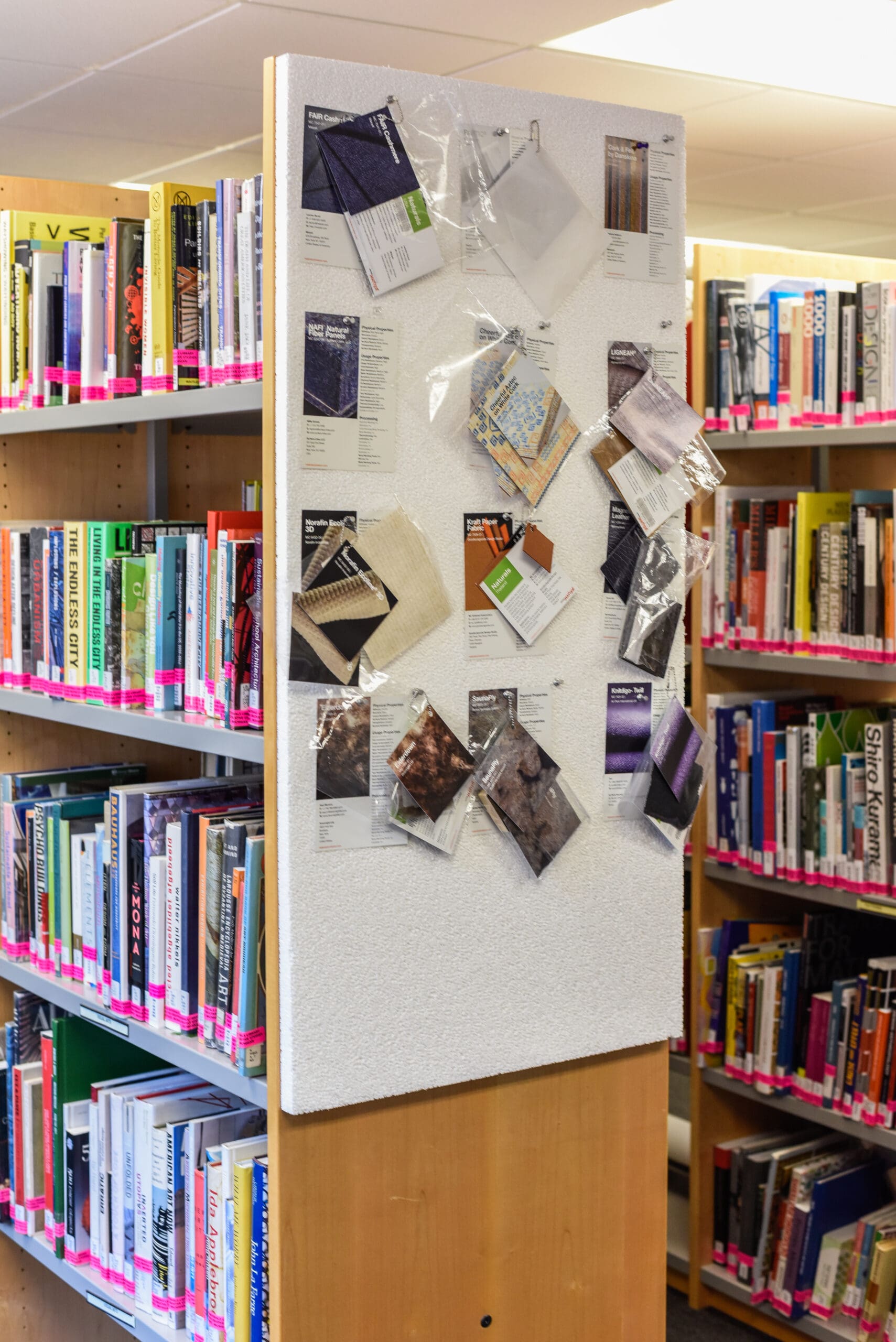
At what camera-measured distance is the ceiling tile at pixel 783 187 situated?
6.21 m

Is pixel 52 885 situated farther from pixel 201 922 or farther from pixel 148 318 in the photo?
pixel 148 318

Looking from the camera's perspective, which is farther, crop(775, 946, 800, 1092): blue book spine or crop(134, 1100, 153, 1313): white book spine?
crop(775, 946, 800, 1092): blue book spine

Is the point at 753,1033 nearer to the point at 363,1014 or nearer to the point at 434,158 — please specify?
the point at 363,1014

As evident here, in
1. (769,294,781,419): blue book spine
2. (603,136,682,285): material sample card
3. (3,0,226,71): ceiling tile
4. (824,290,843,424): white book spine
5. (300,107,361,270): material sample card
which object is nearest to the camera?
(300,107,361,270): material sample card

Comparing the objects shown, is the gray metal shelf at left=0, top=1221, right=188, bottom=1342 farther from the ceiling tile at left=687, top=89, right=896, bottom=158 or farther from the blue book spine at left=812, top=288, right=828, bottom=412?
the ceiling tile at left=687, top=89, right=896, bottom=158

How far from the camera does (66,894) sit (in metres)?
2.16

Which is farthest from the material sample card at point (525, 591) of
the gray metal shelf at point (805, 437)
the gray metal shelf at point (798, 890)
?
the gray metal shelf at point (798, 890)

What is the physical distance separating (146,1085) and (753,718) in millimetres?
1568

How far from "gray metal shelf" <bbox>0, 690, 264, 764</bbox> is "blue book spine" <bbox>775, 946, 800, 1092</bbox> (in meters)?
1.56

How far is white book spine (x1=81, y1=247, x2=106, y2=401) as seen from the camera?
2014 millimetres

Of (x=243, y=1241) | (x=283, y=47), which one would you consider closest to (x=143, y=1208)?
(x=243, y=1241)

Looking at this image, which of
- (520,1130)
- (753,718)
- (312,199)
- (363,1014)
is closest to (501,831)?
(363,1014)

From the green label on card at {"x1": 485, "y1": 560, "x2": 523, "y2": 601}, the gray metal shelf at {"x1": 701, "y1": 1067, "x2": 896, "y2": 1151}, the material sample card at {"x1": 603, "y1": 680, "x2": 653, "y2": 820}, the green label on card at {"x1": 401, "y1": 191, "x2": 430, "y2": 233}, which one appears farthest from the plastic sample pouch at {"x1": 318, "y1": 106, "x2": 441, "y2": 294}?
the gray metal shelf at {"x1": 701, "y1": 1067, "x2": 896, "y2": 1151}

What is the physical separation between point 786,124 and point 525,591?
171 inches
